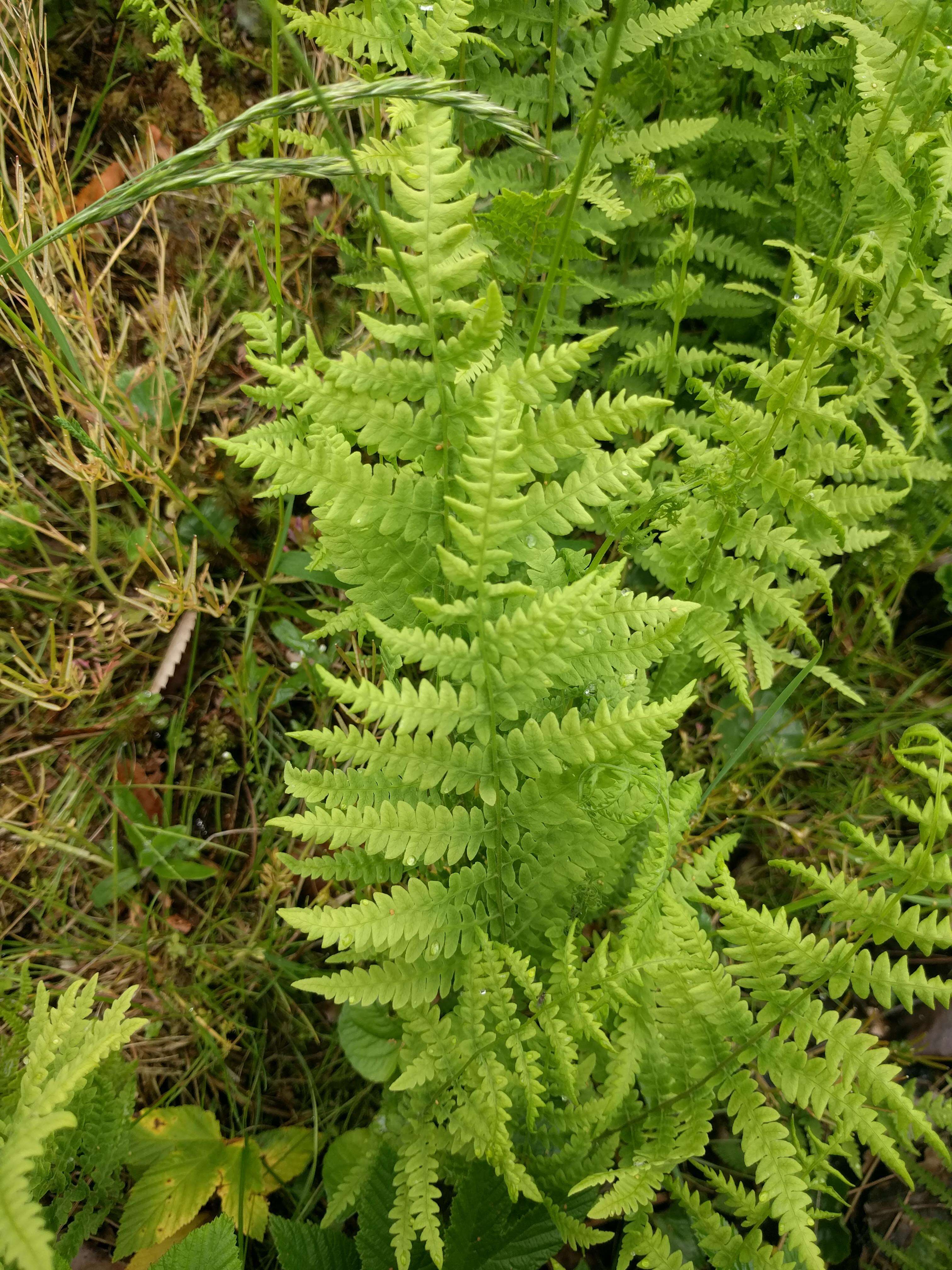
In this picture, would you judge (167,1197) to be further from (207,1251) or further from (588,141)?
(588,141)

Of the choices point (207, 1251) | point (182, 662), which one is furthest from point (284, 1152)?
point (182, 662)

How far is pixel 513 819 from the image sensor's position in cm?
172

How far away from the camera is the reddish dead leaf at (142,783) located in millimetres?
2713

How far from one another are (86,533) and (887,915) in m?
2.77

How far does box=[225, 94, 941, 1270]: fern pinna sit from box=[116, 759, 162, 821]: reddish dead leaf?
110 cm

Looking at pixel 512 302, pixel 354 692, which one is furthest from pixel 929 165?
pixel 354 692

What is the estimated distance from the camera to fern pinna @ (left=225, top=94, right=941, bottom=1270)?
148cm

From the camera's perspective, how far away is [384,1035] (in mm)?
2203

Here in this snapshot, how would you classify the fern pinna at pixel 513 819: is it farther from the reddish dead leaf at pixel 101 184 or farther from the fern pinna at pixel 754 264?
the reddish dead leaf at pixel 101 184

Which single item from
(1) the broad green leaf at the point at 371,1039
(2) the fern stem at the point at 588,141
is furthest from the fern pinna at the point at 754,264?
(1) the broad green leaf at the point at 371,1039

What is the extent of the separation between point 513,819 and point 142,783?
1591 millimetres

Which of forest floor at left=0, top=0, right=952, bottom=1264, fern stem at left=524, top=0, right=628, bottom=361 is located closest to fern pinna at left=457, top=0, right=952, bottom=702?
fern stem at left=524, top=0, right=628, bottom=361

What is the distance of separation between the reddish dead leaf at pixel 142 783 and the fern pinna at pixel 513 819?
1.10 metres

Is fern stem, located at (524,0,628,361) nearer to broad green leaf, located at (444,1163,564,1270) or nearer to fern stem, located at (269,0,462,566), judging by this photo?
fern stem, located at (269,0,462,566)
